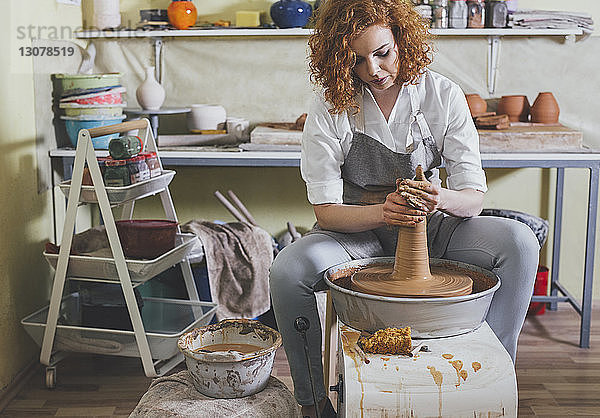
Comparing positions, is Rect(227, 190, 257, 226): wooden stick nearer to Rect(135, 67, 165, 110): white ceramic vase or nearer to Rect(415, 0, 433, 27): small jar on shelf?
Rect(135, 67, 165, 110): white ceramic vase

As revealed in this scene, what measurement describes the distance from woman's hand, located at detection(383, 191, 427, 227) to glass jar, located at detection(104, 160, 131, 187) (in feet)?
3.48

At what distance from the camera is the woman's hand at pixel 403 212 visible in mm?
1666

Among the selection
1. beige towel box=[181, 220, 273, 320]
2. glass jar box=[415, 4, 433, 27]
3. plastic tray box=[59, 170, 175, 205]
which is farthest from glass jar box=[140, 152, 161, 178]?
glass jar box=[415, 4, 433, 27]

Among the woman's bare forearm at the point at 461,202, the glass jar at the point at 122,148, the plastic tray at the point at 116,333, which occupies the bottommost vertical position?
the plastic tray at the point at 116,333

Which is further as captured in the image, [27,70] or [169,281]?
[169,281]

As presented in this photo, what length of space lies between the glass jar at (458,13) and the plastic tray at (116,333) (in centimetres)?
161

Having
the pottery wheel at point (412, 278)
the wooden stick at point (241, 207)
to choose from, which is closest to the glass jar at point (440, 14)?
the wooden stick at point (241, 207)

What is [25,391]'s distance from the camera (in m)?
2.53

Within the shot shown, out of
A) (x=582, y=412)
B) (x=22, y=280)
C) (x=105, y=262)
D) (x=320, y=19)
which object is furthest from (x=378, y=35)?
(x=22, y=280)

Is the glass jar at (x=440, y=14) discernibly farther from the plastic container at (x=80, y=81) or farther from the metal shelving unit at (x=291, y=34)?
the plastic container at (x=80, y=81)

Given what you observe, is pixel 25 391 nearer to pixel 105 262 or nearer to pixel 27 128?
pixel 105 262

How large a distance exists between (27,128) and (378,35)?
148 cm

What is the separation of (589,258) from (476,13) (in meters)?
1.15

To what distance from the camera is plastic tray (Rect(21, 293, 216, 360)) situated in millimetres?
2508
